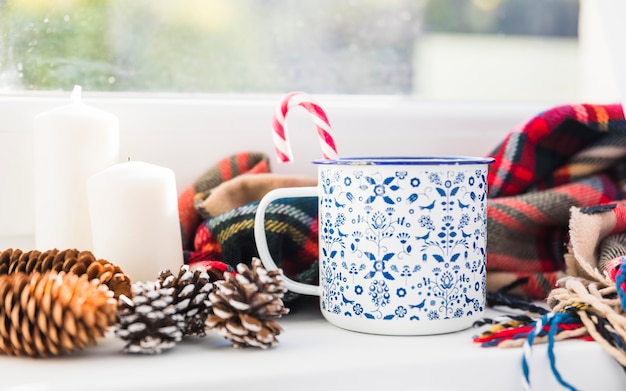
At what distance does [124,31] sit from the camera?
0.84m

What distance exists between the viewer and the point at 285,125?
66cm

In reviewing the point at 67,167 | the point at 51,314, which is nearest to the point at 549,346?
the point at 51,314

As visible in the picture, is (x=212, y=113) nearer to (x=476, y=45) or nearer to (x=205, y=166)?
(x=205, y=166)

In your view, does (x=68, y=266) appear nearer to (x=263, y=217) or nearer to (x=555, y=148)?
(x=263, y=217)

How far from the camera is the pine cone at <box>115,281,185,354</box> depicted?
483mm

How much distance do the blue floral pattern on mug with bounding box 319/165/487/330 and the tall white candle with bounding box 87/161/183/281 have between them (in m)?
0.17

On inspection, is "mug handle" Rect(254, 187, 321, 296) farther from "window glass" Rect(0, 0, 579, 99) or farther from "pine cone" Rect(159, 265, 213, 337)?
"window glass" Rect(0, 0, 579, 99)

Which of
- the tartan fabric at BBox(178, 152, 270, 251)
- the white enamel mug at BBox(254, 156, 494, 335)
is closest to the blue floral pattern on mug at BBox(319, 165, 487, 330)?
the white enamel mug at BBox(254, 156, 494, 335)

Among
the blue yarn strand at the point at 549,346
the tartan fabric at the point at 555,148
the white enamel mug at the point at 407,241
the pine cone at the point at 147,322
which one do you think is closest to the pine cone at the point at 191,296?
the pine cone at the point at 147,322

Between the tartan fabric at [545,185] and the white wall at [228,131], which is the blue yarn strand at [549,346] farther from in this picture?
the white wall at [228,131]

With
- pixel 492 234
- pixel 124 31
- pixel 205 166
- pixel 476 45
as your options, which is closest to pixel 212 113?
pixel 205 166

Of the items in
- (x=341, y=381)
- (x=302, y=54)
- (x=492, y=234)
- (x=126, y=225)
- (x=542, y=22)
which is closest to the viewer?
(x=341, y=381)

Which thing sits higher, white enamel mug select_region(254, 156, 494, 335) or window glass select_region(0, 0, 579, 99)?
window glass select_region(0, 0, 579, 99)

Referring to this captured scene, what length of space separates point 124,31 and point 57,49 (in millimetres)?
92
